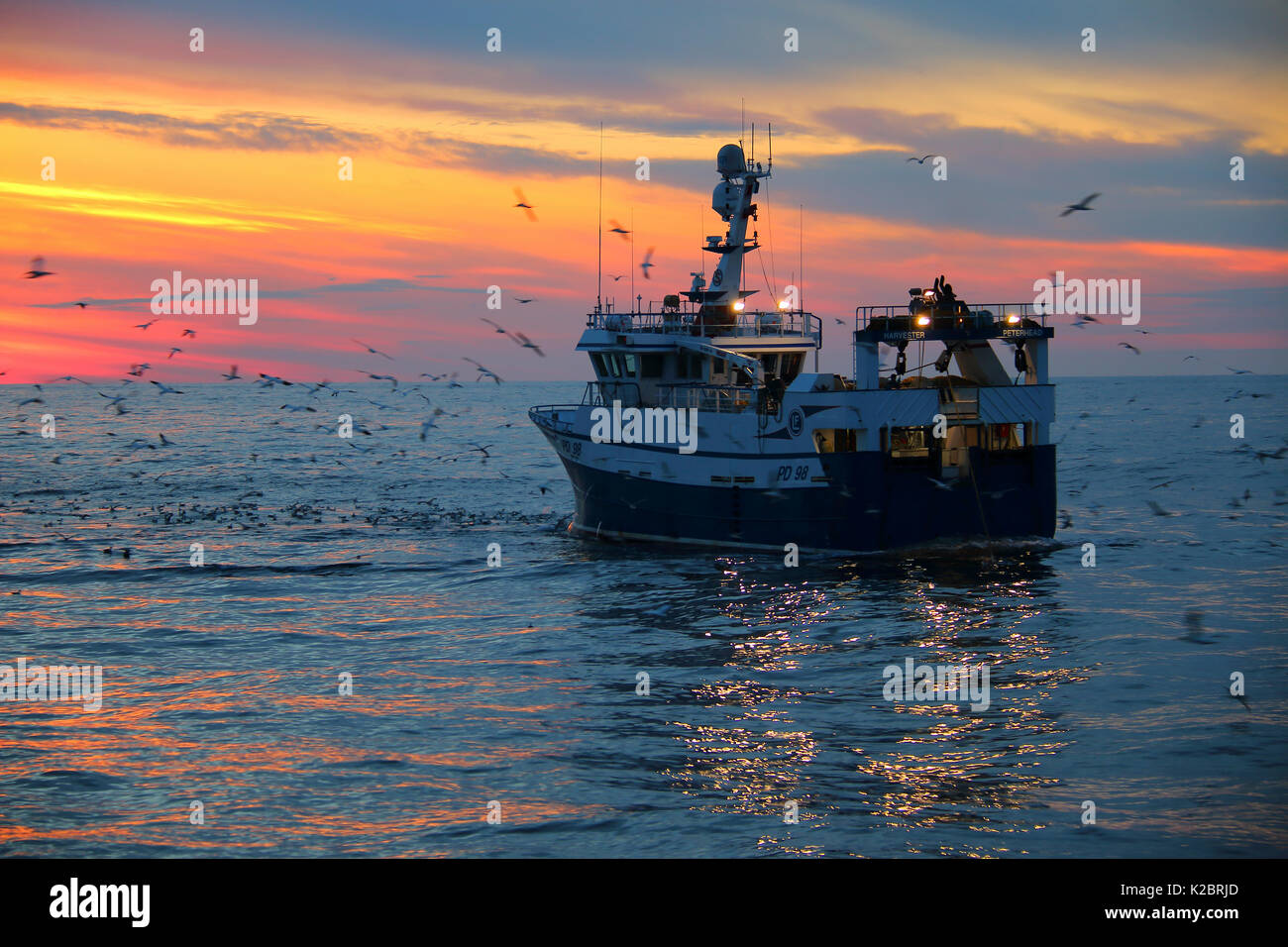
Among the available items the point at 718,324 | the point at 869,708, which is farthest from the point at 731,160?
the point at 869,708

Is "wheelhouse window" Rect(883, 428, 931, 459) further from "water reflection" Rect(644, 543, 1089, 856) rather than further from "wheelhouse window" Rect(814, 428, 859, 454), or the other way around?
"water reflection" Rect(644, 543, 1089, 856)

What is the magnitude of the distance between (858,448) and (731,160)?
53.2 feet

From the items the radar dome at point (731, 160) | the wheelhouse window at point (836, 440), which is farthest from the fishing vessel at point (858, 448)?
the radar dome at point (731, 160)

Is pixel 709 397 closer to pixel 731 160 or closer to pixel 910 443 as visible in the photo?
pixel 910 443

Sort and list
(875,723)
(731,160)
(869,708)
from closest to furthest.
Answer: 1. (875,723)
2. (869,708)
3. (731,160)

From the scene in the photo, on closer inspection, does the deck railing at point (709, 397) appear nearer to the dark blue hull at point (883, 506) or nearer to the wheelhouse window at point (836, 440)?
the dark blue hull at point (883, 506)

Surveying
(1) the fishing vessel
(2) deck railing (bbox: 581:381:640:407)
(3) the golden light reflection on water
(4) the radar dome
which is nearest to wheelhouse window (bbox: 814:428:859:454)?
(1) the fishing vessel

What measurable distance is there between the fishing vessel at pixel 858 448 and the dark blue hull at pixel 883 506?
44 mm

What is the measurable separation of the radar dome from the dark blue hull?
14682 mm

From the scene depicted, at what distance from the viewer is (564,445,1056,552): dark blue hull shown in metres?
35.0

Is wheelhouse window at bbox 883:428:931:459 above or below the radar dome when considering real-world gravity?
below

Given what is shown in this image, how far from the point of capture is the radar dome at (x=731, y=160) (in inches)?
1784

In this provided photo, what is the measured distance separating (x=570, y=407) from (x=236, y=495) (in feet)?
88.3

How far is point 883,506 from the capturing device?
115ft
